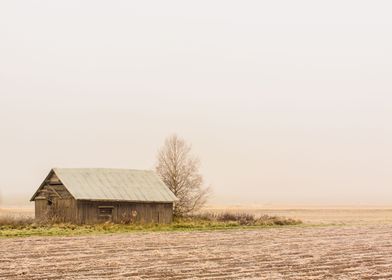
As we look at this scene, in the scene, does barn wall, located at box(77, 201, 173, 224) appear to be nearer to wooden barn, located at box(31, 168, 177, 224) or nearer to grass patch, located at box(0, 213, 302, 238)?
wooden barn, located at box(31, 168, 177, 224)

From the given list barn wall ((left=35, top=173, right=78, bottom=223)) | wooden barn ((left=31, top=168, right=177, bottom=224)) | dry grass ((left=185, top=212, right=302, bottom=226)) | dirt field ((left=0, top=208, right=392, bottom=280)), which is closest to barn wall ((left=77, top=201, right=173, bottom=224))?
wooden barn ((left=31, top=168, right=177, bottom=224))

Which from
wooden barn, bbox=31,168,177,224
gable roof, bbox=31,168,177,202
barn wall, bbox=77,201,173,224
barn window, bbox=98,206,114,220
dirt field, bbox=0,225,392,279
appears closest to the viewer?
dirt field, bbox=0,225,392,279

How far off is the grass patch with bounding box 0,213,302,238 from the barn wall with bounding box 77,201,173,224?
1518 millimetres

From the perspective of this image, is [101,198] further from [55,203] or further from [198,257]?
[198,257]

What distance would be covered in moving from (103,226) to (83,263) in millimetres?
21509

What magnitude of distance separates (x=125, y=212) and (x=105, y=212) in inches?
68.5

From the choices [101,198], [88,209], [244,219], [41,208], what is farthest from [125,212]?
[244,219]

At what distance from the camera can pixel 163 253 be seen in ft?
97.5

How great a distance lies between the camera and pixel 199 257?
28125 millimetres

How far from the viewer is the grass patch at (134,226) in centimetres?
4281

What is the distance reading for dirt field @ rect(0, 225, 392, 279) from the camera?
23.2 metres

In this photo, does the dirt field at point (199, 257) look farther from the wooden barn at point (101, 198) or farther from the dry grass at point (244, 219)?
the dry grass at point (244, 219)

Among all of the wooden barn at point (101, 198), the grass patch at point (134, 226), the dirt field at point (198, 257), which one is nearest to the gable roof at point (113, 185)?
the wooden barn at point (101, 198)

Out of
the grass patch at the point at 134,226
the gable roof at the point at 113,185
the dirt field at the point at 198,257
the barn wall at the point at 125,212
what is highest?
the gable roof at the point at 113,185
